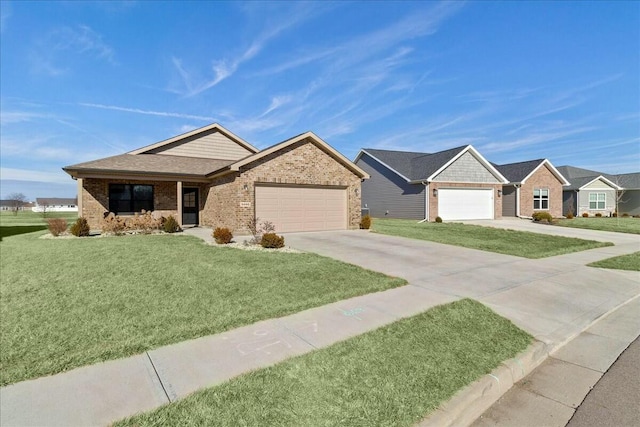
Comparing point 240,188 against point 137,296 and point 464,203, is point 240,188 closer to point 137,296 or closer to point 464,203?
point 137,296

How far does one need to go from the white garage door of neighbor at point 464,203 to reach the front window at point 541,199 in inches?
261

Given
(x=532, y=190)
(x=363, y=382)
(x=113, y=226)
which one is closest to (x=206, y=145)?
(x=113, y=226)

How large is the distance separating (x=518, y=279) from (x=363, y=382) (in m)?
5.94

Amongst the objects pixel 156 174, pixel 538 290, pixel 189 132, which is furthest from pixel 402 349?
pixel 189 132

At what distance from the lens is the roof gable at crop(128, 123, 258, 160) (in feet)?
66.4

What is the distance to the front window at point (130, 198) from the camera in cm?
1683

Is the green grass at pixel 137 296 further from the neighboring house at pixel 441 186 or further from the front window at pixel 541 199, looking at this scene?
the front window at pixel 541 199

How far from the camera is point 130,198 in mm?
17156

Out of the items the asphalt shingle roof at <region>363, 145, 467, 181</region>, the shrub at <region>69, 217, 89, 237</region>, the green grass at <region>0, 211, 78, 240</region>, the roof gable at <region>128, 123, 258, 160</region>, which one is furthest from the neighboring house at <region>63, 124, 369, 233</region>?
the asphalt shingle roof at <region>363, 145, 467, 181</region>

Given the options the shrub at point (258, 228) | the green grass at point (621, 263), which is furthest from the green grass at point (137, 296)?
the green grass at point (621, 263)

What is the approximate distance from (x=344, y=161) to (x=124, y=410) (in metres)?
15.4

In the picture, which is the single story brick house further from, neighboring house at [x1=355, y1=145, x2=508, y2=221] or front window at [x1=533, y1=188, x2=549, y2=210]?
neighboring house at [x1=355, y1=145, x2=508, y2=221]

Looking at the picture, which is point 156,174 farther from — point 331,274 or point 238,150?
point 331,274

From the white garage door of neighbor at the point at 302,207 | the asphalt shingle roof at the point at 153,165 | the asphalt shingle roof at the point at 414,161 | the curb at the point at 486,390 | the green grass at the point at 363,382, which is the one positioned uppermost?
the asphalt shingle roof at the point at 414,161
